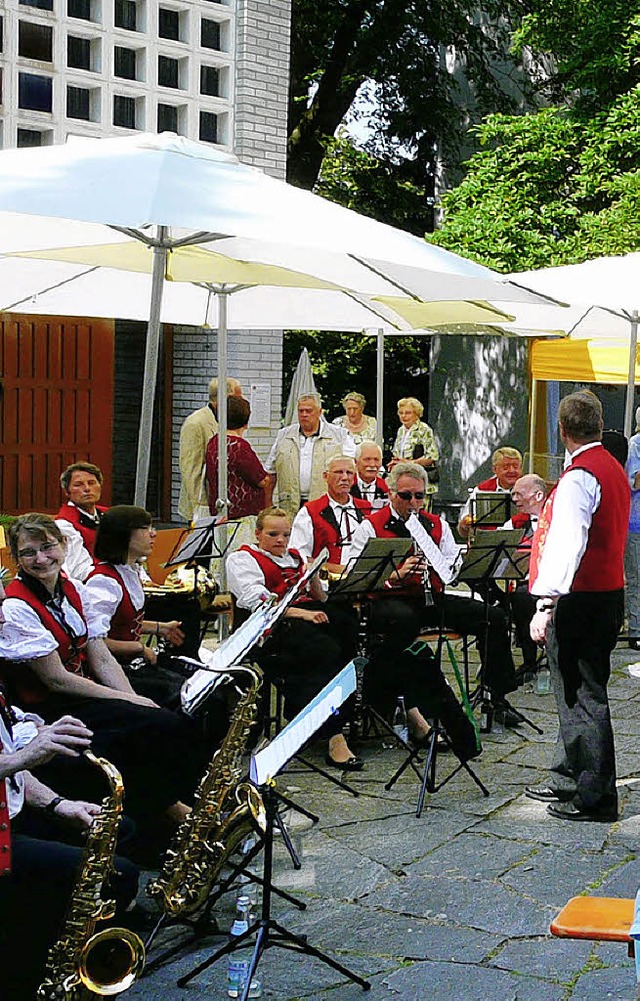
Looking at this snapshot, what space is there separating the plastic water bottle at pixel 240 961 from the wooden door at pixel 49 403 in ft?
26.4

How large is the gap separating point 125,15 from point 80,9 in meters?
0.46

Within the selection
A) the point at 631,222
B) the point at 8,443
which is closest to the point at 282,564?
the point at 8,443

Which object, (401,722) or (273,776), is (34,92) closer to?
(401,722)

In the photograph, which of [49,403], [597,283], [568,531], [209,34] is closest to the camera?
[568,531]

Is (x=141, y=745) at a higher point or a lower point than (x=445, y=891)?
higher

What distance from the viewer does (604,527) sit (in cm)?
607

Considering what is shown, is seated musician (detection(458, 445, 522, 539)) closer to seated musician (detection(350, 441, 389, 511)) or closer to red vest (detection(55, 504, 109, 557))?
seated musician (detection(350, 441, 389, 511))

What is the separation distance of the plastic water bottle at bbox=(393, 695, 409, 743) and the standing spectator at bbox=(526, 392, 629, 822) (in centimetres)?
115

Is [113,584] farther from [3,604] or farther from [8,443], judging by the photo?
[8,443]

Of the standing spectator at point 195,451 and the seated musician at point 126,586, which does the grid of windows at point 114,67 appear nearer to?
the standing spectator at point 195,451

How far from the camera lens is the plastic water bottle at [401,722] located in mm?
7283

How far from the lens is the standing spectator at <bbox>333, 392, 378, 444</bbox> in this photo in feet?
38.9

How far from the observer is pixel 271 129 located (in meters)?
12.6

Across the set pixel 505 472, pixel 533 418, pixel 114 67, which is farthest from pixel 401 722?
pixel 533 418
